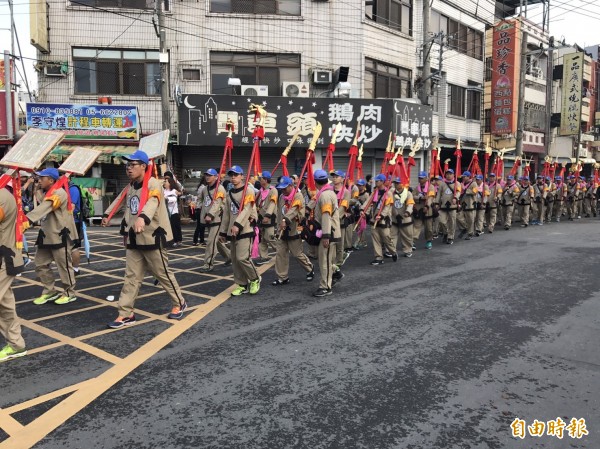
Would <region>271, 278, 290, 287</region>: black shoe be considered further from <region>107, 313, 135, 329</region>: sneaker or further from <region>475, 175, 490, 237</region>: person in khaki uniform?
<region>475, 175, 490, 237</region>: person in khaki uniform

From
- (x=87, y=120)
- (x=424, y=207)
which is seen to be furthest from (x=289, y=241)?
(x=87, y=120)

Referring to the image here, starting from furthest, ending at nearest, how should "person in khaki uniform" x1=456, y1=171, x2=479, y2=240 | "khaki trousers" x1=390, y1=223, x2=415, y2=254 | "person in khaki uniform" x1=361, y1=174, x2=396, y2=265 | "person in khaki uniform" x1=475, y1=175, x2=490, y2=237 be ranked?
"person in khaki uniform" x1=475, y1=175, x2=490, y2=237, "person in khaki uniform" x1=456, y1=171, x2=479, y2=240, "khaki trousers" x1=390, y1=223, x2=415, y2=254, "person in khaki uniform" x1=361, y1=174, x2=396, y2=265

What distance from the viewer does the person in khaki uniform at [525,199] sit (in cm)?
1641

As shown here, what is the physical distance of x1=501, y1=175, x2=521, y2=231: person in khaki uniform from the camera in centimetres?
1573

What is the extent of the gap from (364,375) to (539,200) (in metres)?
15.9

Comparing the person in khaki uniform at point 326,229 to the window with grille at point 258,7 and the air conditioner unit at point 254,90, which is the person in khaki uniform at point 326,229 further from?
the window with grille at point 258,7

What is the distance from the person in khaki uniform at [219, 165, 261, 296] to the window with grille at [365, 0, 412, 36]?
14.3 metres

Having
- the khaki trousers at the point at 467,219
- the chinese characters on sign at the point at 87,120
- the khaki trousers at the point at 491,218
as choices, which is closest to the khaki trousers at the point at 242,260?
the khaki trousers at the point at 467,219

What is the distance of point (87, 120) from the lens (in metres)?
15.4

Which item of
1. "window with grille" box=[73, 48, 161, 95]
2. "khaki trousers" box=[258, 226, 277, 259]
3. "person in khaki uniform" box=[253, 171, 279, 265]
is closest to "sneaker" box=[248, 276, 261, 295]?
"person in khaki uniform" box=[253, 171, 279, 265]

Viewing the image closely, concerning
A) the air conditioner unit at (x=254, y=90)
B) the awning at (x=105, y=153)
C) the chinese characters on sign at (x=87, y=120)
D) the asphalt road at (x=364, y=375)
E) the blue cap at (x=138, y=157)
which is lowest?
the asphalt road at (x=364, y=375)

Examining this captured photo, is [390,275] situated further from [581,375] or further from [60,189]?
[60,189]

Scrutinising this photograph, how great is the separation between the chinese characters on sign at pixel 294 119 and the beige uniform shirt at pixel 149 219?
33.9 feet

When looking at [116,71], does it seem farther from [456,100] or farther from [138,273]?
[456,100]
